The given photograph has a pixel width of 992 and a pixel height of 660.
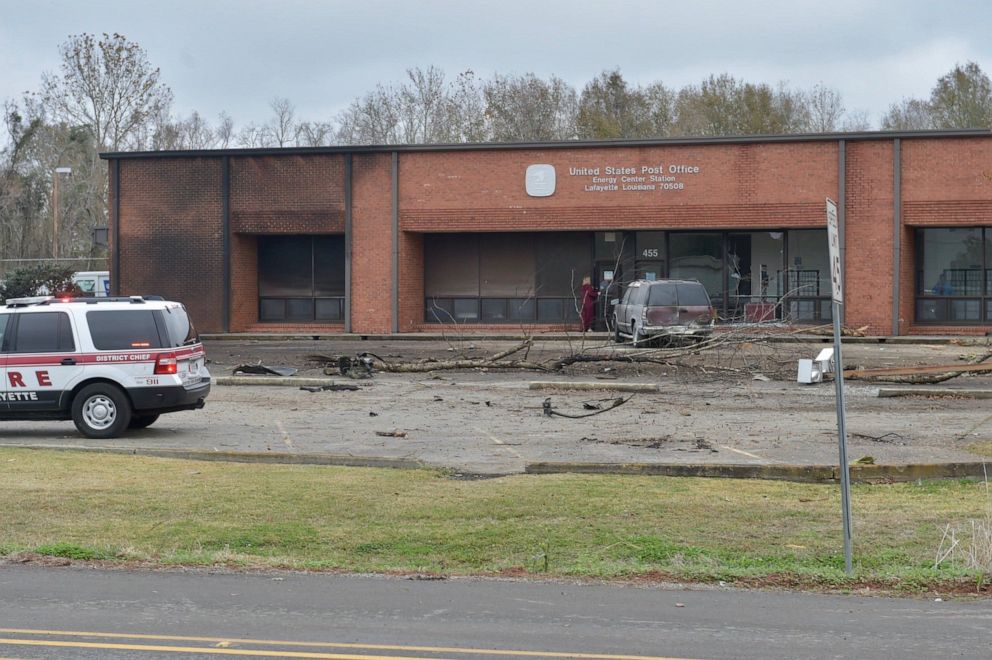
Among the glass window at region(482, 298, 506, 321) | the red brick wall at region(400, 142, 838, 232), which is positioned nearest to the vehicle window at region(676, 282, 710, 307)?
the red brick wall at region(400, 142, 838, 232)

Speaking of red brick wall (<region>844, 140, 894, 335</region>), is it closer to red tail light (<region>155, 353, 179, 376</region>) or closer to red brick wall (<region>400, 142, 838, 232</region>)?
red brick wall (<region>400, 142, 838, 232</region>)

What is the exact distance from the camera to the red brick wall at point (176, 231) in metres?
40.8

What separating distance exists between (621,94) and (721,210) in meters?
40.7

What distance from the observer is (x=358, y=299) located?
40.2 metres

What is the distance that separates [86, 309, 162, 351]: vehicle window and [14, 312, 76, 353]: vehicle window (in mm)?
326

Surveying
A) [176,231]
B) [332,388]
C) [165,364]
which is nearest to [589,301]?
[176,231]

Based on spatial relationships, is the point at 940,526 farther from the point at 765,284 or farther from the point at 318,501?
the point at 765,284

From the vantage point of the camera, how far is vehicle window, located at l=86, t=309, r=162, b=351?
16141mm

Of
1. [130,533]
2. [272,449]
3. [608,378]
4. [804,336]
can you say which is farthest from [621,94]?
[130,533]

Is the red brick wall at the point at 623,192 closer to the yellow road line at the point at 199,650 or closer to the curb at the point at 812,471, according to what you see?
the curb at the point at 812,471

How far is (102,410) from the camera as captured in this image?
16.2 meters

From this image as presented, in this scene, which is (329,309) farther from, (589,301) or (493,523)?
(493,523)

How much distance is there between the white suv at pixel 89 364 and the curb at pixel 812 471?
6.69 m

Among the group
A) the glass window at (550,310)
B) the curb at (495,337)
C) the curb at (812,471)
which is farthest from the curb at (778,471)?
the glass window at (550,310)
